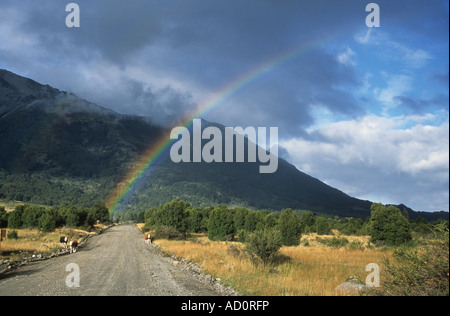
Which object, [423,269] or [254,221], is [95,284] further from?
[254,221]

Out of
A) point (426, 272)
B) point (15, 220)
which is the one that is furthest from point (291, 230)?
point (15, 220)

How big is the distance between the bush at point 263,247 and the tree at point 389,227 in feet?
83.0

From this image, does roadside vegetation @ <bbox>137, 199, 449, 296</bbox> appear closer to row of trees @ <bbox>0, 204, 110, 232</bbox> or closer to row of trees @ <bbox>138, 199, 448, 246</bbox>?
row of trees @ <bbox>138, 199, 448, 246</bbox>

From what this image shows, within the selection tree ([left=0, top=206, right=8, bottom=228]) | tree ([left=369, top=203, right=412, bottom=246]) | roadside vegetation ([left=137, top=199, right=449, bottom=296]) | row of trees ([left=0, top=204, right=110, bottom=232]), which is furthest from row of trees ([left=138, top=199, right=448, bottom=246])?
tree ([left=0, top=206, right=8, bottom=228])

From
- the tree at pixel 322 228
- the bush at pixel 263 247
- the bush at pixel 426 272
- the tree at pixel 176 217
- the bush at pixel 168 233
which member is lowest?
→ the tree at pixel 322 228

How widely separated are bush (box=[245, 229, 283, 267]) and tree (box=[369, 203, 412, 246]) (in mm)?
25309

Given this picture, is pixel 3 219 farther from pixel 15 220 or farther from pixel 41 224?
pixel 41 224

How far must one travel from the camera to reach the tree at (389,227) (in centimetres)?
3672

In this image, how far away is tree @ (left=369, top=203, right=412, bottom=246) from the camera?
3672 centimetres

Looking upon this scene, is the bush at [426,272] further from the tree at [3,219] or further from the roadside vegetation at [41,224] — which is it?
the tree at [3,219]

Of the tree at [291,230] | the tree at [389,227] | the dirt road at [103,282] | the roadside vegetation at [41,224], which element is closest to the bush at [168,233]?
the roadside vegetation at [41,224]

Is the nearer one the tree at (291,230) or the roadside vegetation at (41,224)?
the tree at (291,230)
